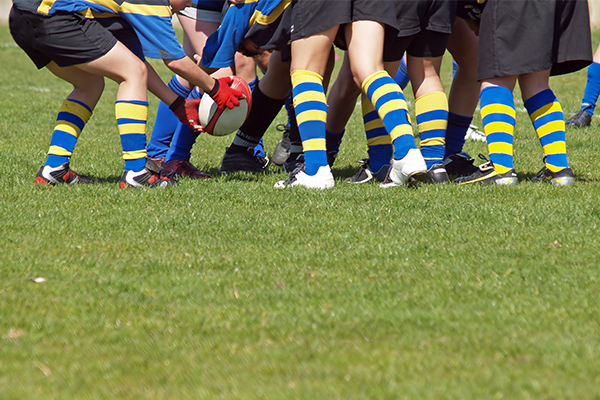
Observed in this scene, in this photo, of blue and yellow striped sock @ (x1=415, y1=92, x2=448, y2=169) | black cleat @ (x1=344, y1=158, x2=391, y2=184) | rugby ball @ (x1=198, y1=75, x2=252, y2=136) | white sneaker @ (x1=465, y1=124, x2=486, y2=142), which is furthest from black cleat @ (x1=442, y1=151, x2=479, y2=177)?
white sneaker @ (x1=465, y1=124, x2=486, y2=142)

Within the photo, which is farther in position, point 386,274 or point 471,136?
point 471,136

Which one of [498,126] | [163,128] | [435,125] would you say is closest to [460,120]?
[435,125]

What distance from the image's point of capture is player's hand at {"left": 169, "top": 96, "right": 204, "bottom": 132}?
4699mm

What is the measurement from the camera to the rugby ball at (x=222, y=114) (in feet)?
15.2

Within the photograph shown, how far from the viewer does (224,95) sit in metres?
4.60

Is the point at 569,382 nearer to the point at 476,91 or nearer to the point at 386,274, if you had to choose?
the point at 386,274

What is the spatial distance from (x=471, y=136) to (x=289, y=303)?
5.14 metres

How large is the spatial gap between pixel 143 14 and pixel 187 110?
29.2 inches

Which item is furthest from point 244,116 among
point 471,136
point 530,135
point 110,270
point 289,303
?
point 530,135

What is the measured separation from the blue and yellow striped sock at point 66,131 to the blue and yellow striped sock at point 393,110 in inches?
79.6

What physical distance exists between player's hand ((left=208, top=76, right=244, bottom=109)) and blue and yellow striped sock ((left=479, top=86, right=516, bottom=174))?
65.1 inches

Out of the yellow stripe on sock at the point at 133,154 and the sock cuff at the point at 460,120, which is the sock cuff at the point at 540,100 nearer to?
the sock cuff at the point at 460,120

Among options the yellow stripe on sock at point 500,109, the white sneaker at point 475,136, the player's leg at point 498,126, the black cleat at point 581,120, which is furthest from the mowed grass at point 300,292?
the black cleat at point 581,120

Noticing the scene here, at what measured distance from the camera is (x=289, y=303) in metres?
2.34
